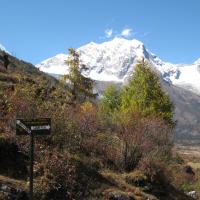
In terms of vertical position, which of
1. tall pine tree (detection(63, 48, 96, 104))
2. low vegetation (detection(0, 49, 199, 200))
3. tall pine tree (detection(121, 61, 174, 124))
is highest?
tall pine tree (detection(63, 48, 96, 104))

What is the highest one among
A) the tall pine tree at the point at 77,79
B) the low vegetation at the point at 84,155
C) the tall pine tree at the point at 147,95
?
the tall pine tree at the point at 77,79

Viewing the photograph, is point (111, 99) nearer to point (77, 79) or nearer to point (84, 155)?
point (77, 79)

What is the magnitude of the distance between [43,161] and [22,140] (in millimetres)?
1202

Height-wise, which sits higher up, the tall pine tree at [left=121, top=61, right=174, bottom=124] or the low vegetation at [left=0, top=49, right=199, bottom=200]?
the tall pine tree at [left=121, top=61, right=174, bottom=124]

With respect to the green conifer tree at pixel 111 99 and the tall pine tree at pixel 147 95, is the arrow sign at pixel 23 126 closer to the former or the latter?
the tall pine tree at pixel 147 95

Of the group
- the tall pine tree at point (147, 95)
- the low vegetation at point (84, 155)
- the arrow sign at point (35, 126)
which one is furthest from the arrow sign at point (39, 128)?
the tall pine tree at point (147, 95)

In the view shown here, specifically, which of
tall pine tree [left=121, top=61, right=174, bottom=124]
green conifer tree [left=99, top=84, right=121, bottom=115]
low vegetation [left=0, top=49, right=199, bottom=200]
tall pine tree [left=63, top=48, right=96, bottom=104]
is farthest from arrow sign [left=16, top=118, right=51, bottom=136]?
green conifer tree [left=99, top=84, right=121, bottom=115]

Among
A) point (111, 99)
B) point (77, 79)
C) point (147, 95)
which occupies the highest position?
point (77, 79)

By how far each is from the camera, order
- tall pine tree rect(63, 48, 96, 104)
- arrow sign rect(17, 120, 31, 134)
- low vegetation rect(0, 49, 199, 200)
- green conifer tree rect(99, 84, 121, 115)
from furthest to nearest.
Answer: green conifer tree rect(99, 84, 121, 115)
tall pine tree rect(63, 48, 96, 104)
low vegetation rect(0, 49, 199, 200)
arrow sign rect(17, 120, 31, 134)

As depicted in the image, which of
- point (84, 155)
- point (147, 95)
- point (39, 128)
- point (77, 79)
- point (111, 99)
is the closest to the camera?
point (39, 128)

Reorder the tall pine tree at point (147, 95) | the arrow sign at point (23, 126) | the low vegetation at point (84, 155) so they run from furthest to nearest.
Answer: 1. the tall pine tree at point (147, 95)
2. the low vegetation at point (84, 155)
3. the arrow sign at point (23, 126)

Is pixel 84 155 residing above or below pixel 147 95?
below

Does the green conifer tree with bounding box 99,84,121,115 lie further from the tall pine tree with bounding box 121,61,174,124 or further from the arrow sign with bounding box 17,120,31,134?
the arrow sign with bounding box 17,120,31,134

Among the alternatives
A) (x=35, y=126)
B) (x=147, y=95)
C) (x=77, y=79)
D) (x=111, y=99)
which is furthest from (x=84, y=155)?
(x=111, y=99)
